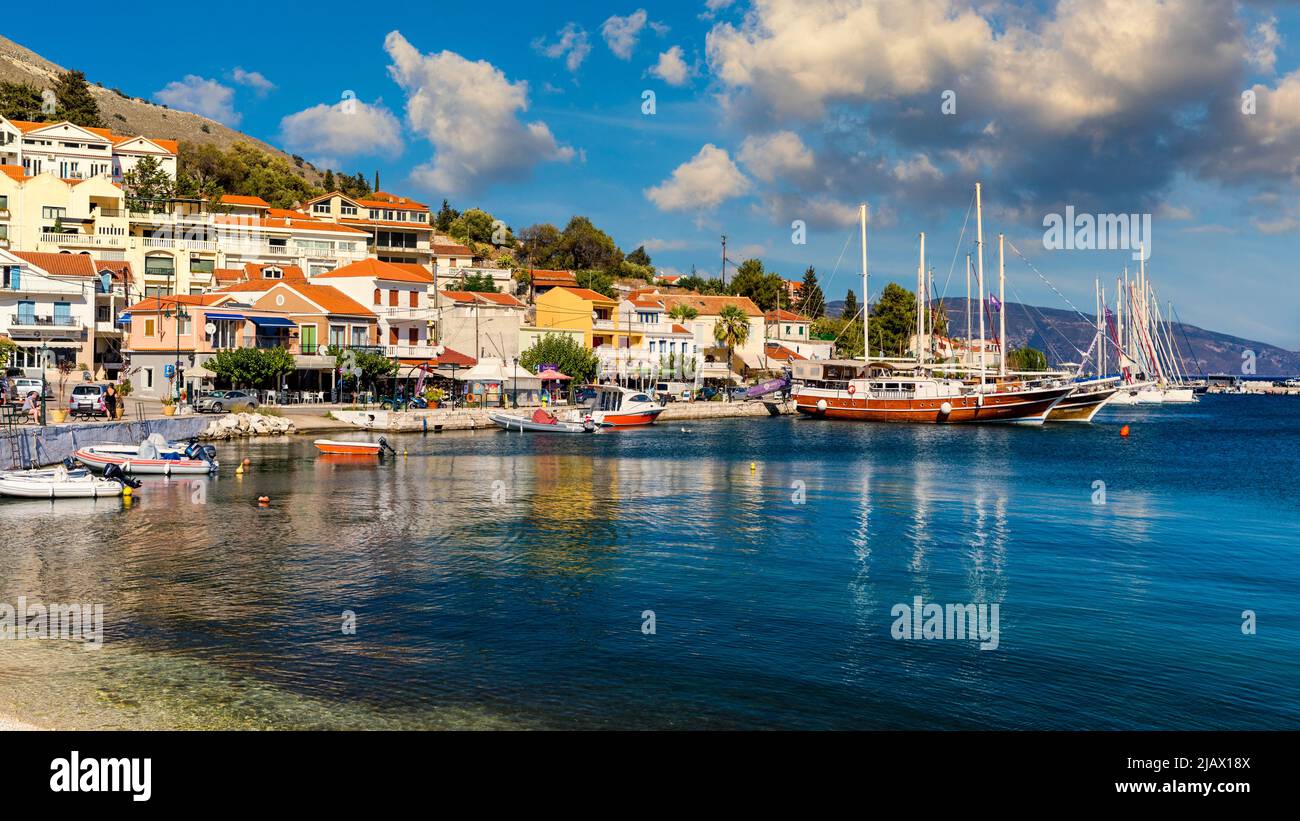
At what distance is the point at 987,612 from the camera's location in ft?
77.6

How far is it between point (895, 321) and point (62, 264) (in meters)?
99.5

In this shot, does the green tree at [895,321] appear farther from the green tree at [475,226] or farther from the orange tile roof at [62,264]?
the orange tile roof at [62,264]

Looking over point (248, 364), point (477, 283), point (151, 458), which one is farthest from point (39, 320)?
point (477, 283)

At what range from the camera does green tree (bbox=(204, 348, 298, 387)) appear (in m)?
65.4

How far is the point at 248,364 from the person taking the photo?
6556 centimetres

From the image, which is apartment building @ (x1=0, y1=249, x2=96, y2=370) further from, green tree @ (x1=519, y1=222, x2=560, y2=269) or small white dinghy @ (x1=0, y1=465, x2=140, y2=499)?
green tree @ (x1=519, y1=222, x2=560, y2=269)

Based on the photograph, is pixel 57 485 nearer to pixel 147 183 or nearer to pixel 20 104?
pixel 147 183

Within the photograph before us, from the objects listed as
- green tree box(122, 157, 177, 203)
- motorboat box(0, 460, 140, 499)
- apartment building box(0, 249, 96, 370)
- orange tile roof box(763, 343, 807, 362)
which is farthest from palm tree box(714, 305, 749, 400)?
motorboat box(0, 460, 140, 499)

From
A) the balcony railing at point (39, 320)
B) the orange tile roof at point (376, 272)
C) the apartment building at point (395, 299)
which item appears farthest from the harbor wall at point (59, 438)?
the orange tile roof at point (376, 272)

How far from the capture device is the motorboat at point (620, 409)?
74188 mm

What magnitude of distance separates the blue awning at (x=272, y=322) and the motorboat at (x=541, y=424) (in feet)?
51.5

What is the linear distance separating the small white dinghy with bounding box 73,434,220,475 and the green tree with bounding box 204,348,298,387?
73.8ft
